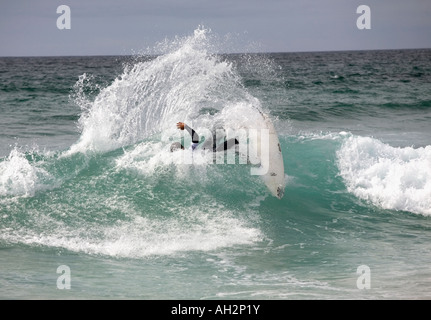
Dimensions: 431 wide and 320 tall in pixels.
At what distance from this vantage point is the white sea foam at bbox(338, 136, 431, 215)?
12023 millimetres

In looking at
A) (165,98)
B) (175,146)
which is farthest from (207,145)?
(165,98)

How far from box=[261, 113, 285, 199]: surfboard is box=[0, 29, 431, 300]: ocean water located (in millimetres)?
246

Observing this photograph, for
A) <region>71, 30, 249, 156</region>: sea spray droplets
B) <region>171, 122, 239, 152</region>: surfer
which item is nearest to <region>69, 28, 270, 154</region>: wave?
<region>71, 30, 249, 156</region>: sea spray droplets

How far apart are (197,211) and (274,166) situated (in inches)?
73.4

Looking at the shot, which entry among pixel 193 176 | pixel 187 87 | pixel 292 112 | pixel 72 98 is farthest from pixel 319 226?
pixel 72 98

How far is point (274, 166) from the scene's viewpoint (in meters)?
11.4

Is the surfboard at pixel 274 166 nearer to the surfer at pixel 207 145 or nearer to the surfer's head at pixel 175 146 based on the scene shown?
the surfer at pixel 207 145

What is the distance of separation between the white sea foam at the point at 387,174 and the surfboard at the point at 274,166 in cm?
202

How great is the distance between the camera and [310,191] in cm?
1271

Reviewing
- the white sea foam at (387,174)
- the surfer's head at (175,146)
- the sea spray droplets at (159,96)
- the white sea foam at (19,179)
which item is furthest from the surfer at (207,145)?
the white sea foam at (387,174)

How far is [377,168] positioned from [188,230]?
5.31 meters

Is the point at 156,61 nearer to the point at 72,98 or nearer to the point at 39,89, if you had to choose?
the point at 72,98

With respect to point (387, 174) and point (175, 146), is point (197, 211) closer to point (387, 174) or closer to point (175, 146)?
point (175, 146)

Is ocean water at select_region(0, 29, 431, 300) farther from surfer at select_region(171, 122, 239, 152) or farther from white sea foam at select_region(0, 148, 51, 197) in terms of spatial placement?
surfer at select_region(171, 122, 239, 152)
